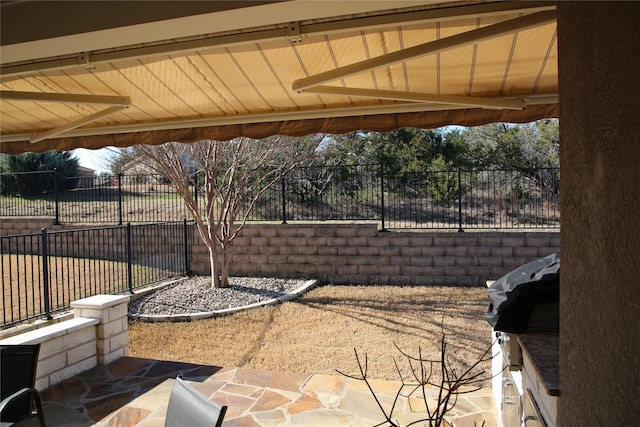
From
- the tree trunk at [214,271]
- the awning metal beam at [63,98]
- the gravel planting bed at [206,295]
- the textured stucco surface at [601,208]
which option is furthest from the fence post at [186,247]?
the textured stucco surface at [601,208]

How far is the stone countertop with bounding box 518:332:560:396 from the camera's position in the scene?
178 centimetres

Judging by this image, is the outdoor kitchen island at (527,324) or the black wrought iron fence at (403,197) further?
the black wrought iron fence at (403,197)

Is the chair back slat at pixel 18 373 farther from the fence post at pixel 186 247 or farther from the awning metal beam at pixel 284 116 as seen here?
the fence post at pixel 186 247

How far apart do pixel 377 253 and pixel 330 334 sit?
11.8 ft

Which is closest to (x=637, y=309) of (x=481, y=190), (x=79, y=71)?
Answer: (x=79, y=71)

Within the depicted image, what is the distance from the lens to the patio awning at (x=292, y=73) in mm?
2174

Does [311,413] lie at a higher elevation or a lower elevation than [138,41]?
lower

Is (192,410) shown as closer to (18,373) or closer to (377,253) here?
(18,373)

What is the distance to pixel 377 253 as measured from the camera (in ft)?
32.3

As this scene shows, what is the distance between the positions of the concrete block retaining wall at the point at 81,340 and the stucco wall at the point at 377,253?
4.99m

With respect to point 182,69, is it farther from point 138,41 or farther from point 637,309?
point 637,309

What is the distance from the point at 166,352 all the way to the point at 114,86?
12.2ft

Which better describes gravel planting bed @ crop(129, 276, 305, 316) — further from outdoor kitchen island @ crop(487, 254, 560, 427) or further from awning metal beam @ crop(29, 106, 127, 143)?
outdoor kitchen island @ crop(487, 254, 560, 427)

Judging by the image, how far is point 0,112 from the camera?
400cm
